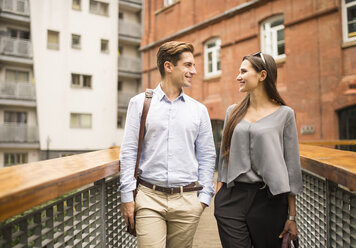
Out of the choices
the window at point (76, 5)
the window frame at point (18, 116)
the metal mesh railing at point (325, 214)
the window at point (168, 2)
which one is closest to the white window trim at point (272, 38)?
the window at point (168, 2)

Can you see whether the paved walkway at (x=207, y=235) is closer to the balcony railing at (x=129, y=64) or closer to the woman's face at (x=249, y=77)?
the woman's face at (x=249, y=77)

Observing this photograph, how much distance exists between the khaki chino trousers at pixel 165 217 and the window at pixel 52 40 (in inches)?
1018

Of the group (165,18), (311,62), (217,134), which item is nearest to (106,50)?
(165,18)

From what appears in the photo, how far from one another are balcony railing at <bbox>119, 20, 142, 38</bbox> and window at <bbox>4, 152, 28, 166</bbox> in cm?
1158

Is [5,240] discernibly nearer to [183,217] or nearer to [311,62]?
[183,217]

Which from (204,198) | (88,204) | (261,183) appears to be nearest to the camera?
A: (261,183)

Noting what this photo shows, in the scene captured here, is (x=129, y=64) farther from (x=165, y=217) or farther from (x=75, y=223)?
(x=75, y=223)

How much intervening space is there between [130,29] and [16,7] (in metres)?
8.24

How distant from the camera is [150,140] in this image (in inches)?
104

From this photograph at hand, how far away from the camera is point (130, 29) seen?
29.2 m

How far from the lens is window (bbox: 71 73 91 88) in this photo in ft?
88.5

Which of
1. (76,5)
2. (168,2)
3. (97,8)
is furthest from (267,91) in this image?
(97,8)

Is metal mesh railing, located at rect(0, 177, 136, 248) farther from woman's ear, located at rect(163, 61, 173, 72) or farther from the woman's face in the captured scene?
the woman's face

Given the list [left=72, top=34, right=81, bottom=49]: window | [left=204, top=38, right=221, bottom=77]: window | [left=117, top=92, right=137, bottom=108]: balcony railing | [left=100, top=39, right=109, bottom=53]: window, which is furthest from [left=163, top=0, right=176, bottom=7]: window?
[left=117, top=92, right=137, bottom=108]: balcony railing
